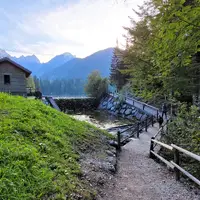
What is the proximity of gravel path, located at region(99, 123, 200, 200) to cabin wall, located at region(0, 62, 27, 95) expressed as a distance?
15420 millimetres

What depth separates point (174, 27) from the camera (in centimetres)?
313

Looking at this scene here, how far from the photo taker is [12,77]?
18703mm

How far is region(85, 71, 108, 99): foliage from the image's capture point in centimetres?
3562

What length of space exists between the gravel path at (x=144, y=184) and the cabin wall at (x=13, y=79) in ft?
50.6

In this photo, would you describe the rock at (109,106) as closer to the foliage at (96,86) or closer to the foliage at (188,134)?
the foliage at (96,86)

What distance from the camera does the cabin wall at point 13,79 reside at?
1823cm

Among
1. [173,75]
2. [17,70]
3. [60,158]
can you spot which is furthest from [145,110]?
[60,158]

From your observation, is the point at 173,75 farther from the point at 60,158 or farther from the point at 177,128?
the point at 60,158

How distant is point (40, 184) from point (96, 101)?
32646mm

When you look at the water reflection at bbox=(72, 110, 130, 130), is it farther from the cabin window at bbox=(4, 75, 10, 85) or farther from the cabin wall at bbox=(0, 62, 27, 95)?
the cabin window at bbox=(4, 75, 10, 85)

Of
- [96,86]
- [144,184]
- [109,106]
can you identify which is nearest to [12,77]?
[109,106]

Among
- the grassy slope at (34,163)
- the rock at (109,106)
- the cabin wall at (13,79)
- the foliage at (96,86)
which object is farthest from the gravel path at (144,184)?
the foliage at (96,86)

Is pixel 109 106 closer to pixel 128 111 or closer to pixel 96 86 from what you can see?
pixel 128 111

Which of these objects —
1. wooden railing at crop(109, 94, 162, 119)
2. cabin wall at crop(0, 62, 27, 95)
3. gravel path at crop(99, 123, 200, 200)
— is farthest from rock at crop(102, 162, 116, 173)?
cabin wall at crop(0, 62, 27, 95)
